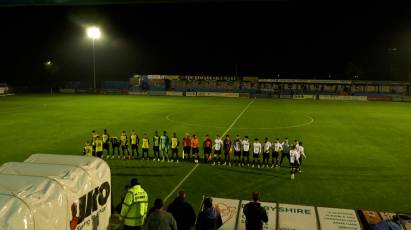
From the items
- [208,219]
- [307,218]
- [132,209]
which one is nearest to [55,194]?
[132,209]

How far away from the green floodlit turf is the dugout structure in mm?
6286

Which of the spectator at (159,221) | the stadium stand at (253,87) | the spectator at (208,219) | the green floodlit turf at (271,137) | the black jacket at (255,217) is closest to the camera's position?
the spectator at (159,221)

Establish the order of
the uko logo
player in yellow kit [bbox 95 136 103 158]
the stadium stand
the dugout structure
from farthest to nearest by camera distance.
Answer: the stadium stand, player in yellow kit [bbox 95 136 103 158], the uko logo, the dugout structure

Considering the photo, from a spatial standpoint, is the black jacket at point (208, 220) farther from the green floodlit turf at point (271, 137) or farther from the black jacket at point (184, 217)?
the green floodlit turf at point (271, 137)

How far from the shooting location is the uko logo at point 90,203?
655 cm

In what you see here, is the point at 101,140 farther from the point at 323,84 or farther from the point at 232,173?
the point at 323,84

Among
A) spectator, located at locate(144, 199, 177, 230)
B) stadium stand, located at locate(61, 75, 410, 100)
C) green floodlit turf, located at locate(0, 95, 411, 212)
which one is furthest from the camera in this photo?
stadium stand, located at locate(61, 75, 410, 100)

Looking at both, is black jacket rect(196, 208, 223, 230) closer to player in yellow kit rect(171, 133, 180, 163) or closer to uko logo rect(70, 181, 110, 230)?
uko logo rect(70, 181, 110, 230)

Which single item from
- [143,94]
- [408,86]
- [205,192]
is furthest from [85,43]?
[205,192]

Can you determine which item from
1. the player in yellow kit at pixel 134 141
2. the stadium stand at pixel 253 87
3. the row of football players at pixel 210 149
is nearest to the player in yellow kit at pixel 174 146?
the row of football players at pixel 210 149

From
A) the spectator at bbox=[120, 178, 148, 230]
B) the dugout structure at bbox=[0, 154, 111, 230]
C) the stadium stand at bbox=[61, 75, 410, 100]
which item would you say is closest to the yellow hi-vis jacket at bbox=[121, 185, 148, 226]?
the spectator at bbox=[120, 178, 148, 230]

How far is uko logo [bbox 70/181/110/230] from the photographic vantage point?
21.5 feet

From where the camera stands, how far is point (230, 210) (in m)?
9.93

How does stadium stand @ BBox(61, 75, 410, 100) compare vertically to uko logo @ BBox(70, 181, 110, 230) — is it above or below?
above
